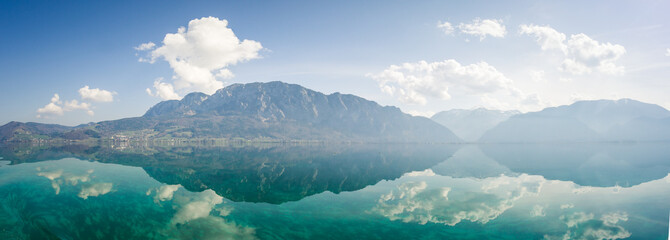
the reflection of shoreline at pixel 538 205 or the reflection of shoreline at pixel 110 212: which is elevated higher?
the reflection of shoreline at pixel 538 205

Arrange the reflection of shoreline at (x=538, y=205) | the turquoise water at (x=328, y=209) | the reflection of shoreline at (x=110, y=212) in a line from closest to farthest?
the reflection of shoreline at (x=110, y=212)
the turquoise water at (x=328, y=209)
the reflection of shoreline at (x=538, y=205)

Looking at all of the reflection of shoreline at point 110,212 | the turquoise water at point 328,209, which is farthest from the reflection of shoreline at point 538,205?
the reflection of shoreline at point 110,212

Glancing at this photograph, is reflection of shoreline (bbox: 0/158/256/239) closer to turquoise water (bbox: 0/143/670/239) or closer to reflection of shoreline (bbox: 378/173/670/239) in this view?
turquoise water (bbox: 0/143/670/239)

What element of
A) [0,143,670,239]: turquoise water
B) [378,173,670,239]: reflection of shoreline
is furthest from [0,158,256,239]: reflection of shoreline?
[378,173,670,239]: reflection of shoreline

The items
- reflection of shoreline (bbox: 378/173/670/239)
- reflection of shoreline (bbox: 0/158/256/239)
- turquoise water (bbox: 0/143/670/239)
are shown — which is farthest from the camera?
reflection of shoreline (bbox: 378/173/670/239)

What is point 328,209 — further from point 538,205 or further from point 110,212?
point 538,205

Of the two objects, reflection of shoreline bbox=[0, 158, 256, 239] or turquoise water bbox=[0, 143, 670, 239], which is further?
turquoise water bbox=[0, 143, 670, 239]

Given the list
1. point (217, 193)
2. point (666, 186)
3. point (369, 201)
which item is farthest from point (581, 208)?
point (217, 193)

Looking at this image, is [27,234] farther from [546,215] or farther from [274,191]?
[546,215]

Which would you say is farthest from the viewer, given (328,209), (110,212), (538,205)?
(538,205)

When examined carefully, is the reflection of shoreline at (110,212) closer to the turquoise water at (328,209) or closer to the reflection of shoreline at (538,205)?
the turquoise water at (328,209)

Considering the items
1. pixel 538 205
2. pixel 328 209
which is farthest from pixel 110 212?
pixel 538 205
